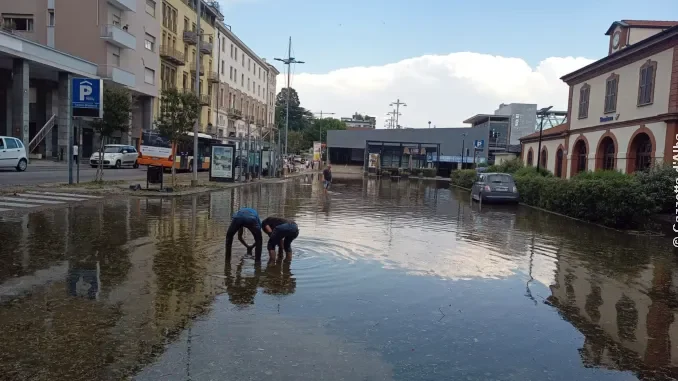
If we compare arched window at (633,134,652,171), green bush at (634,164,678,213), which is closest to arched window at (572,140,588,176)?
arched window at (633,134,652,171)

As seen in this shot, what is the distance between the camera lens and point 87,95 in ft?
63.7

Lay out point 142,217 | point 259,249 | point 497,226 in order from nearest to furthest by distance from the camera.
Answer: point 259,249
point 142,217
point 497,226

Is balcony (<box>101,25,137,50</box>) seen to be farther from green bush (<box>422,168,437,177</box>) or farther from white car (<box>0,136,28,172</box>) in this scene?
green bush (<box>422,168,437,177</box>)

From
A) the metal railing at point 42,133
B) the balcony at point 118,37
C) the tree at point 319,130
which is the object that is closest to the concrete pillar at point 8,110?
the metal railing at point 42,133

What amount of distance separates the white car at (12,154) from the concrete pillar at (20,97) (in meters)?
6.49

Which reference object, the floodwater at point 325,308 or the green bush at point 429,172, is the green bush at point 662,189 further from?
the green bush at point 429,172

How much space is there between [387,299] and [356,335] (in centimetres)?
150

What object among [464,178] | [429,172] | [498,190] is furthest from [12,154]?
[429,172]

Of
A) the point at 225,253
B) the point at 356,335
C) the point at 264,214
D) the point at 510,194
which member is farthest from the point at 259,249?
the point at 510,194

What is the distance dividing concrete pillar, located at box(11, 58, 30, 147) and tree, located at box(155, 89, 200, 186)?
1495 cm

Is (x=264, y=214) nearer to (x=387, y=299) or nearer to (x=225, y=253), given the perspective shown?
(x=225, y=253)

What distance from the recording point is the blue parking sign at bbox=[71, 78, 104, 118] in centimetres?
1936

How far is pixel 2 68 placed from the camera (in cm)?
3622

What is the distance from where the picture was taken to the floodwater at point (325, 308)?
4.60 metres
